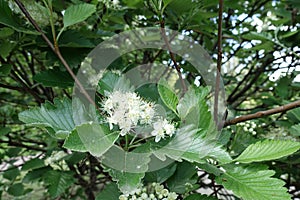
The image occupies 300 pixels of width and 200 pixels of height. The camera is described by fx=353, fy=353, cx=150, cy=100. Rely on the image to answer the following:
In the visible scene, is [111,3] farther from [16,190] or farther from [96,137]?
[16,190]

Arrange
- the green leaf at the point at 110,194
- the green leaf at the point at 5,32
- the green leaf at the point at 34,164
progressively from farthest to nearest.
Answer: the green leaf at the point at 34,164 → the green leaf at the point at 5,32 → the green leaf at the point at 110,194

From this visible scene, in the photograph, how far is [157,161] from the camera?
65 cm

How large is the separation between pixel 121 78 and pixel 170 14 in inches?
16.0

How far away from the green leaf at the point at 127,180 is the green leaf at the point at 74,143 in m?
0.09

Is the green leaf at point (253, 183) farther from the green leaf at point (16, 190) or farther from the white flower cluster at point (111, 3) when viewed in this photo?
the green leaf at point (16, 190)

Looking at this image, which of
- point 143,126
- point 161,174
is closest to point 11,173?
point 161,174

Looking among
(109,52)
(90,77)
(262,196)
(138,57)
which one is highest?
(138,57)

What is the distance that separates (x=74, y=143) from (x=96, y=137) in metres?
0.04

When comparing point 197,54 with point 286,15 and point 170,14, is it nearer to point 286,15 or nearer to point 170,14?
point 170,14

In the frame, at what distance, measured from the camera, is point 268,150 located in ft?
1.84

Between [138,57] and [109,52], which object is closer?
[109,52]

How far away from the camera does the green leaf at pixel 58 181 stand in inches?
41.9

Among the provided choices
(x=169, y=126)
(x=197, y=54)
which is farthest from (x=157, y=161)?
(x=197, y=54)

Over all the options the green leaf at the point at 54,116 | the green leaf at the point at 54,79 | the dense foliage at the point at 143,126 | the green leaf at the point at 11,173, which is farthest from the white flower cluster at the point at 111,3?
the green leaf at the point at 11,173
